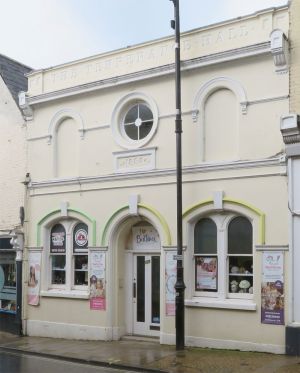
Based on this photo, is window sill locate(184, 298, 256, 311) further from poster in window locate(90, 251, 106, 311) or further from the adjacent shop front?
the adjacent shop front

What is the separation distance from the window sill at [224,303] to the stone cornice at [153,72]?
541 cm

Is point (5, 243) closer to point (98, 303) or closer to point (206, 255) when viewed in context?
point (98, 303)

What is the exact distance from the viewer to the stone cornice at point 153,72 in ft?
40.5

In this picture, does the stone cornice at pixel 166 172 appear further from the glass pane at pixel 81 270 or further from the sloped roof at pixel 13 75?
the sloped roof at pixel 13 75

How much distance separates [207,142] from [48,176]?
5.08 metres

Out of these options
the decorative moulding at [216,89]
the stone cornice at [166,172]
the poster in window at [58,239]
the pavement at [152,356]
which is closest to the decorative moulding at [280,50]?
the decorative moulding at [216,89]

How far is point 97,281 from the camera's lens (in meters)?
14.5

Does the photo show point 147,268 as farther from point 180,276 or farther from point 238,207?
point 238,207

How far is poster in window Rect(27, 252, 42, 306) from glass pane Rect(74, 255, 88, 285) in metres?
1.19

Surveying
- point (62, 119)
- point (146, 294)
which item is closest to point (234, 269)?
point (146, 294)

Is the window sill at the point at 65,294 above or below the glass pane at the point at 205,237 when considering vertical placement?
below

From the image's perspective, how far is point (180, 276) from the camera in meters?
12.3

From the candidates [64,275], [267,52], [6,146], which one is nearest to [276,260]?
[267,52]

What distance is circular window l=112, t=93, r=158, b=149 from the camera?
14.1 metres
